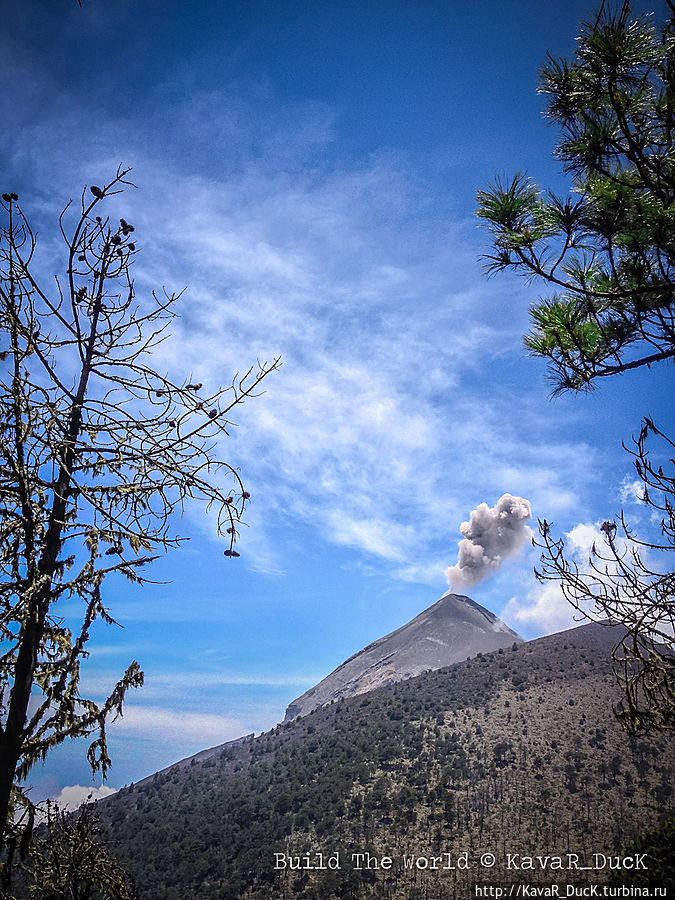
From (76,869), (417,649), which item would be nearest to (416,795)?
(76,869)

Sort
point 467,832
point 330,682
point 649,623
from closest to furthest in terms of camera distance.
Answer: point 649,623 → point 467,832 → point 330,682

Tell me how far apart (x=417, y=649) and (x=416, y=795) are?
96158 millimetres

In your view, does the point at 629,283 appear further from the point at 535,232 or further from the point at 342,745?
the point at 342,745

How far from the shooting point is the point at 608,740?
137 ft

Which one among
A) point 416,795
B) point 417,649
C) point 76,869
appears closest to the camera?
point 76,869

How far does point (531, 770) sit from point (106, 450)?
48369 mm

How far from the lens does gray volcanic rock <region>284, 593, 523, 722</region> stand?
119125mm

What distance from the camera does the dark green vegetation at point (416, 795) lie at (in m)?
31.4

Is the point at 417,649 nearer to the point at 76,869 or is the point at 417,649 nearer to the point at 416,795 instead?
the point at 416,795

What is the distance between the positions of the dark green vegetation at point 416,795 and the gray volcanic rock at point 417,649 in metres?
59.6

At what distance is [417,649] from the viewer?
129875 millimetres

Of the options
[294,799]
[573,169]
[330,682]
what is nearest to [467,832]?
[294,799]

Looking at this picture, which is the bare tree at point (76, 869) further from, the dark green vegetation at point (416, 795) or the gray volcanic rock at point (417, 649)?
the gray volcanic rock at point (417, 649)

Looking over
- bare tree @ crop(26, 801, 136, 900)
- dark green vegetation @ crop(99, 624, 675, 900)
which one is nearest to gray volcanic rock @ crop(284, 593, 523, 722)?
dark green vegetation @ crop(99, 624, 675, 900)
